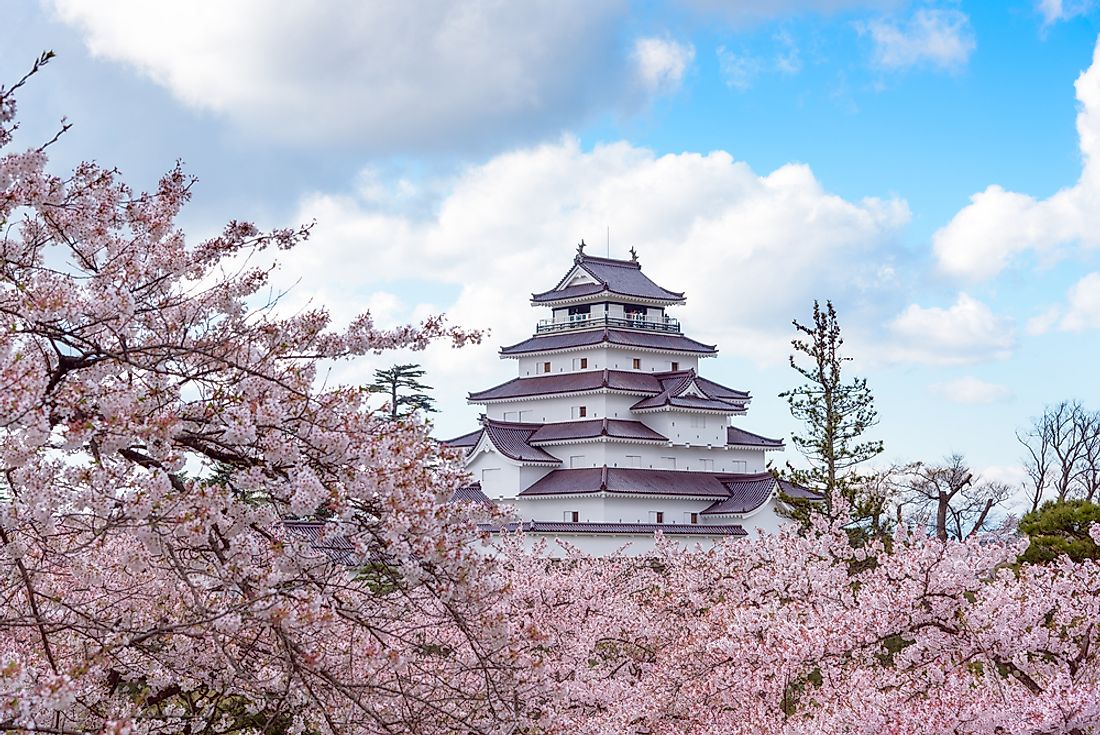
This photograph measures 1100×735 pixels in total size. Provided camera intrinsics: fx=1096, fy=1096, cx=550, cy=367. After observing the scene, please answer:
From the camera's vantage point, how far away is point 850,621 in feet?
27.4

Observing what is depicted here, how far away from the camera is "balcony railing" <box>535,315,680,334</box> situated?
1709 inches

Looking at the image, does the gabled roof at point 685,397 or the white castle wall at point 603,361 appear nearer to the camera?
the gabled roof at point 685,397

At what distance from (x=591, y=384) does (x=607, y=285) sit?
4495mm

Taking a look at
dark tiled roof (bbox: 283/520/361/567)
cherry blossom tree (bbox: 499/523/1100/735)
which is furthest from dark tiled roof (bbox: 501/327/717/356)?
dark tiled roof (bbox: 283/520/361/567)

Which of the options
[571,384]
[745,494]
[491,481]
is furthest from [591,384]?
[745,494]

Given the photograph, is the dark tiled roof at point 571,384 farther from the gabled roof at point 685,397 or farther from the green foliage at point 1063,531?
the green foliage at point 1063,531

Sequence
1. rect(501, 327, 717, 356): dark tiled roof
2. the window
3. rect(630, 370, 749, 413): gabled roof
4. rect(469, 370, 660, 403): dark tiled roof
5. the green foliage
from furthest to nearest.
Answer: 1. rect(501, 327, 717, 356): dark tiled roof
2. rect(469, 370, 660, 403): dark tiled roof
3. rect(630, 370, 749, 413): gabled roof
4. the window
5. the green foliage

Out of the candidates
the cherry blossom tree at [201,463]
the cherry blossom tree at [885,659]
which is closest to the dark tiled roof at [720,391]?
the cherry blossom tree at [885,659]

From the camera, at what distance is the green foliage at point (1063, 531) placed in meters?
23.1

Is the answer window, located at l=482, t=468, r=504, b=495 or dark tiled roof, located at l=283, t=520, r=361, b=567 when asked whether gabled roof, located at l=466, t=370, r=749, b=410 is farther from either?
dark tiled roof, located at l=283, t=520, r=361, b=567

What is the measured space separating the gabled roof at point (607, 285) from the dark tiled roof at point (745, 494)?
308 inches

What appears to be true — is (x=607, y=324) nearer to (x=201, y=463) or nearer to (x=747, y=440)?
(x=747, y=440)

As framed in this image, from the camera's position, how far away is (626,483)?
1537 inches

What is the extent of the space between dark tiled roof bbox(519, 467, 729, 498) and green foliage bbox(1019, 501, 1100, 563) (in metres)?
16.5
